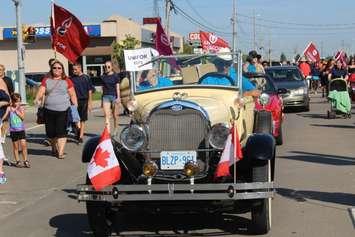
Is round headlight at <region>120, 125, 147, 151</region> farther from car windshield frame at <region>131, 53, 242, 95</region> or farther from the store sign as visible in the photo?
the store sign

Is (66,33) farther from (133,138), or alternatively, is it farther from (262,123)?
(133,138)

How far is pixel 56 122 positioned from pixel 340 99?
1009 cm

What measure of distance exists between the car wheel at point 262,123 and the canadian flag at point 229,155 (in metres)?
2.29

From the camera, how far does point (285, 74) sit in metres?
24.7

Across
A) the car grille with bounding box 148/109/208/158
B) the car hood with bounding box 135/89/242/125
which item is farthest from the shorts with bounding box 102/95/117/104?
the car grille with bounding box 148/109/208/158

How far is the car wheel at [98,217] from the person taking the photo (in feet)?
22.1

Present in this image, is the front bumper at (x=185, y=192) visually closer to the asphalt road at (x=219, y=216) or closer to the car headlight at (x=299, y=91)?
the asphalt road at (x=219, y=216)

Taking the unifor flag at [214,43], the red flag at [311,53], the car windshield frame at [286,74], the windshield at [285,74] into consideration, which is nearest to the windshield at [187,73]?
the unifor flag at [214,43]

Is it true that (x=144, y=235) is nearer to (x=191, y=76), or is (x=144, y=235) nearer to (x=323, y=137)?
(x=191, y=76)

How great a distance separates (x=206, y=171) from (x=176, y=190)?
61cm

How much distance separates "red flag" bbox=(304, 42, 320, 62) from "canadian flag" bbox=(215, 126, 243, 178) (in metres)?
32.9

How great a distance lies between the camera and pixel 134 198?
6355 millimetres

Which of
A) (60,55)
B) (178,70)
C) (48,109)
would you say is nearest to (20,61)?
(48,109)

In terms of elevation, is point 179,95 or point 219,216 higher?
point 179,95
